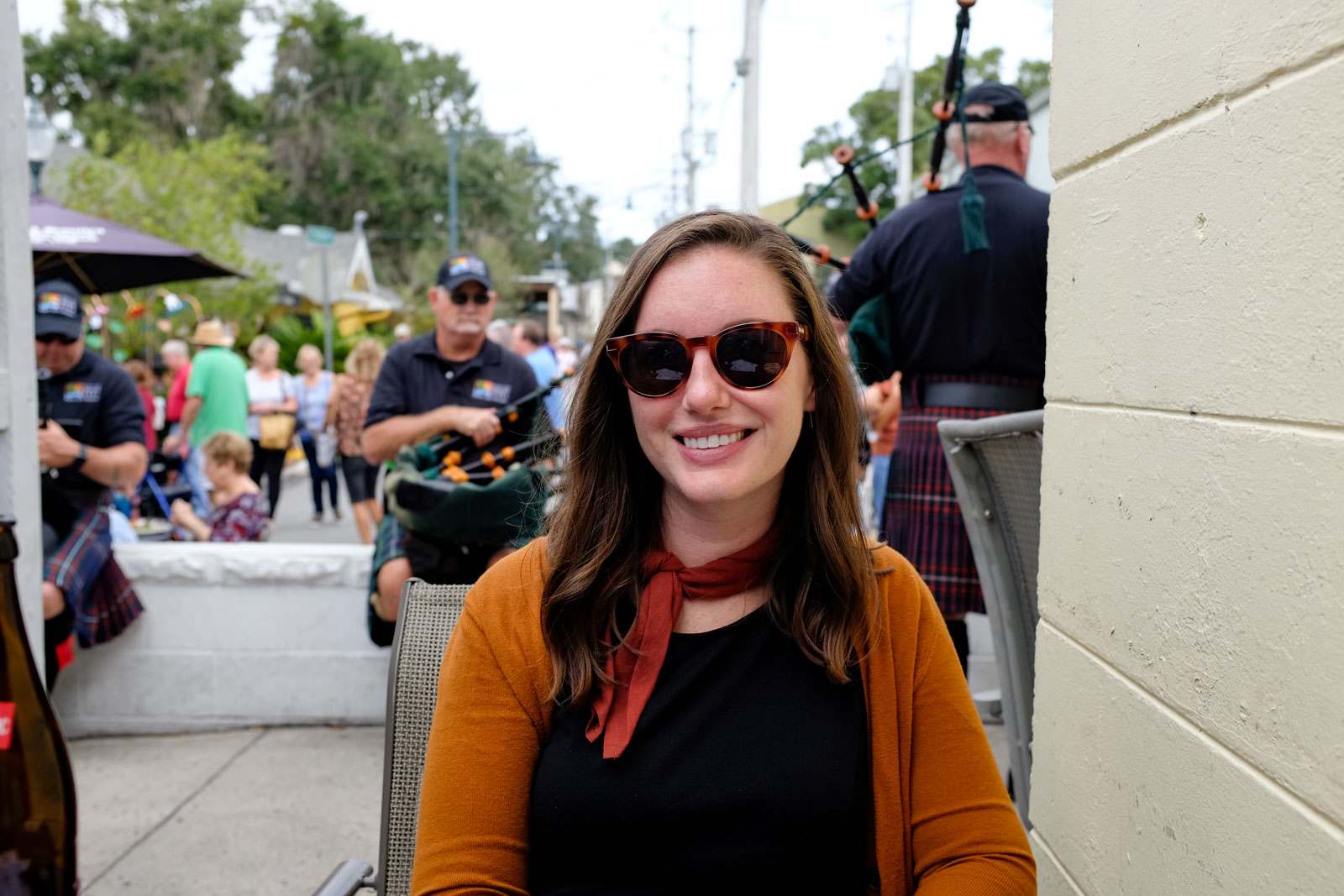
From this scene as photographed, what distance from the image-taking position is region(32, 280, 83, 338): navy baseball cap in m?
4.29

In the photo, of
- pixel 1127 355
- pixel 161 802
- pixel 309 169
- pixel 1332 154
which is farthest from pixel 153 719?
pixel 309 169

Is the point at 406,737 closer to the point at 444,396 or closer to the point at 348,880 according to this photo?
the point at 348,880

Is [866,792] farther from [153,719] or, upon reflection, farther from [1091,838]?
[153,719]

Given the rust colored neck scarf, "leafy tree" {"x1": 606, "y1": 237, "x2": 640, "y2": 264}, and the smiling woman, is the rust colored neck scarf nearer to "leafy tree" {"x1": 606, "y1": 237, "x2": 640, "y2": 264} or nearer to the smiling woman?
the smiling woman

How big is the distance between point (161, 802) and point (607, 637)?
9.61 ft

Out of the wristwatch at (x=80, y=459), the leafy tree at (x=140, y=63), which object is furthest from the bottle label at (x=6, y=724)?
the leafy tree at (x=140, y=63)

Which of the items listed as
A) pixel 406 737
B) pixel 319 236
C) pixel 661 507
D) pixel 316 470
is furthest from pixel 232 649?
pixel 319 236

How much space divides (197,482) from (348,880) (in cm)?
885

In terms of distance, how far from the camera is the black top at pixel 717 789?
1478 mm

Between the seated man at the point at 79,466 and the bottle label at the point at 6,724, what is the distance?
2375mm

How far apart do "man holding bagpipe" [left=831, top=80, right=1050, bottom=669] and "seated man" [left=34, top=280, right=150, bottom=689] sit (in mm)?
2948

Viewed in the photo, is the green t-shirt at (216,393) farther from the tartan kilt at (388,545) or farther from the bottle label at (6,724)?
the bottle label at (6,724)

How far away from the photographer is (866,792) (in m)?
1.54

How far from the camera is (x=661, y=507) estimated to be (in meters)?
1.81
